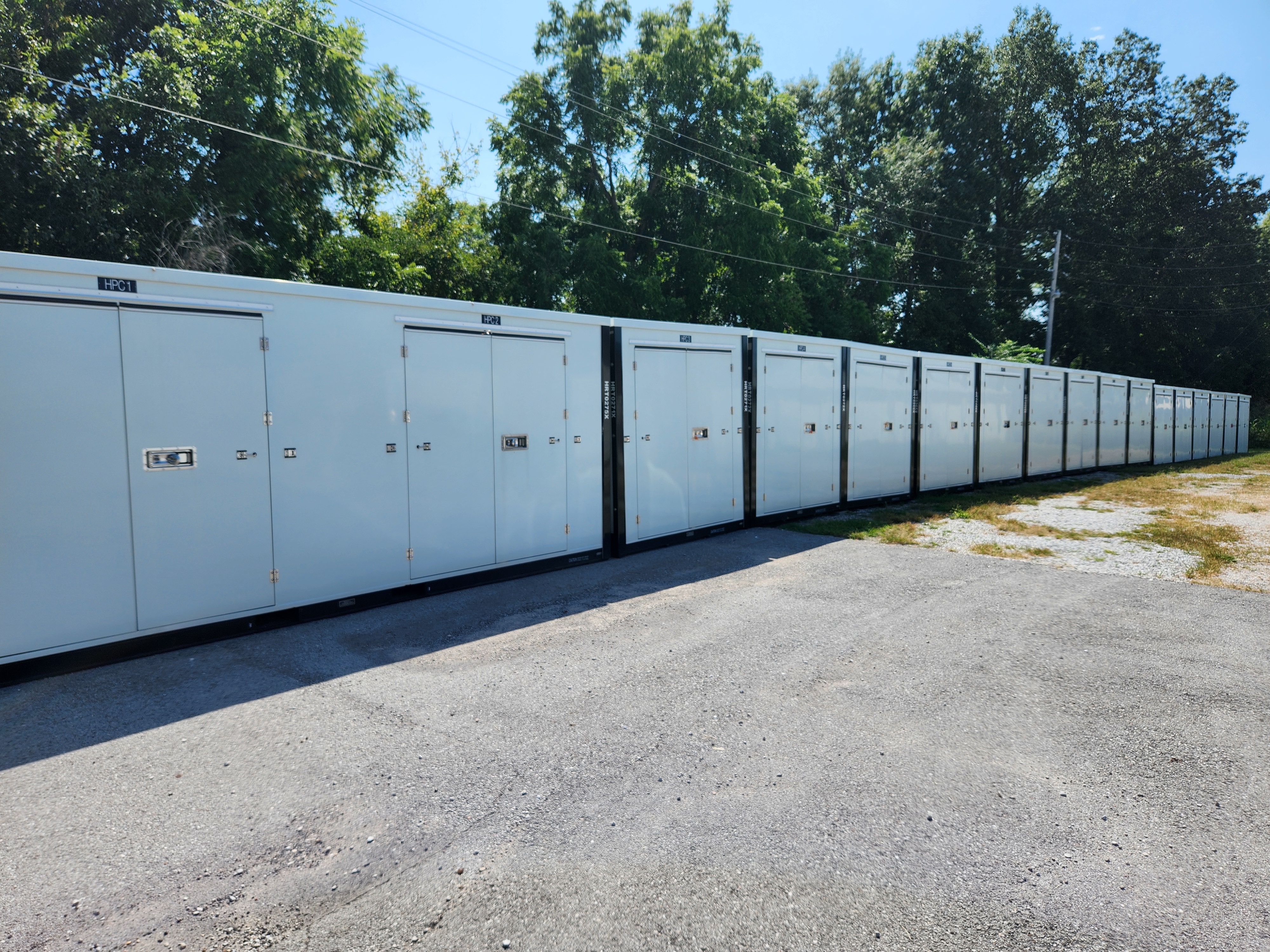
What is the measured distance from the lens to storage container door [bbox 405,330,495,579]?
6527 mm


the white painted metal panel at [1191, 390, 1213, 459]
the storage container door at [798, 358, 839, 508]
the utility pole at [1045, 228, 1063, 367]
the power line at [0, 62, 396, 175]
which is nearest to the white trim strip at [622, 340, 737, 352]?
the storage container door at [798, 358, 839, 508]

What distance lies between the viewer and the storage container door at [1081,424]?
61.0ft

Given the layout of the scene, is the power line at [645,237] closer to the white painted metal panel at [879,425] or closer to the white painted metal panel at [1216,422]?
the white painted metal panel at [879,425]

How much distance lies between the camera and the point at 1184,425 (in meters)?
25.8

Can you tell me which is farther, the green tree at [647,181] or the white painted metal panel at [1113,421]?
the green tree at [647,181]

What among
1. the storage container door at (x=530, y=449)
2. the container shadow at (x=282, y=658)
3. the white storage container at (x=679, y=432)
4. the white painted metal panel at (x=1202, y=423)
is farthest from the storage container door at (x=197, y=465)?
the white painted metal panel at (x=1202, y=423)

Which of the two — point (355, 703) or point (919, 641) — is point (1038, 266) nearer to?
point (919, 641)

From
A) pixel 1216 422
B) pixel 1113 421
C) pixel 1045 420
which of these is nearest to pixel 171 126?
pixel 1045 420

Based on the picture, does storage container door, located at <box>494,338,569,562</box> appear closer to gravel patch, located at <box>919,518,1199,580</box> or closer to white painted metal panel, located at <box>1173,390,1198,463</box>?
gravel patch, located at <box>919,518,1199,580</box>

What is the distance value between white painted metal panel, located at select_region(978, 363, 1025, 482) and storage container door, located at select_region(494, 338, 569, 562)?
36.2ft

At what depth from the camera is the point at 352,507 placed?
6137mm

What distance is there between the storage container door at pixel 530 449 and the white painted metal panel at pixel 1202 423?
1148 inches

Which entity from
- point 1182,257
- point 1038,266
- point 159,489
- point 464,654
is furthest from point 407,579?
point 1182,257

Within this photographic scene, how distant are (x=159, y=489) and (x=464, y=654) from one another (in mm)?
2526
